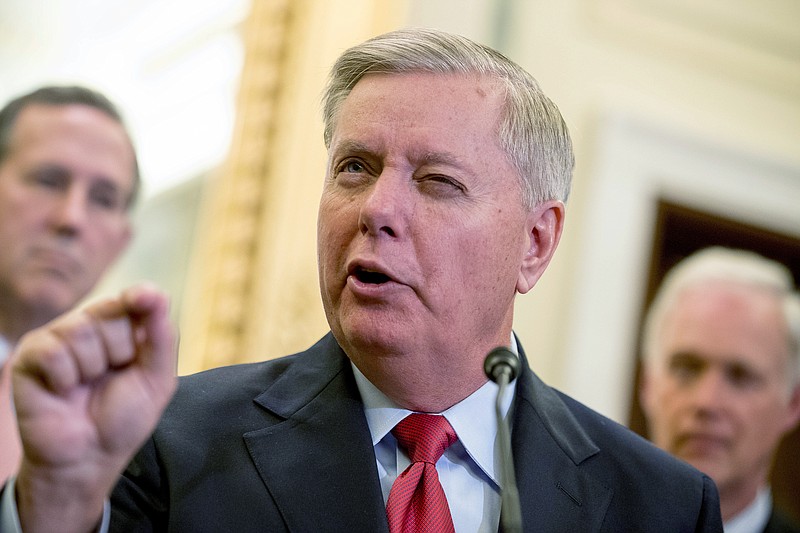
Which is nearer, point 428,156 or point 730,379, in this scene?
point 428,156

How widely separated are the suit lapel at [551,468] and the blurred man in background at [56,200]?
130 centimetres

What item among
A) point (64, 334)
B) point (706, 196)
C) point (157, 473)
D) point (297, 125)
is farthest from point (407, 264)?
point (706, 196)

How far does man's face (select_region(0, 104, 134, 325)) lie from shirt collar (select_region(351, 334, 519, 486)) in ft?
3.65

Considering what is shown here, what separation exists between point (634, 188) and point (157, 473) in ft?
9.38

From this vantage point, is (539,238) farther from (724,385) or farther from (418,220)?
(724,385)

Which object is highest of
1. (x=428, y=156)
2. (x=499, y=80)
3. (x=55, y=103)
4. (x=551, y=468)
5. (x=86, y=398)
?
(x=499, y=80)

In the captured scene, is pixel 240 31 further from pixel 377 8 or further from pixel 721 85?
pixel 721 85

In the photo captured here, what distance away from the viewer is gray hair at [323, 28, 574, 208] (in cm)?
206

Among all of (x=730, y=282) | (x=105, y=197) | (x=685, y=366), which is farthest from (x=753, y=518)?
(x=105, y=197)

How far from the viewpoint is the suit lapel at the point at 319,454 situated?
1.81m

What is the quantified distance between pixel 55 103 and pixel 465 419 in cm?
164

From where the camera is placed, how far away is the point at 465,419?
202 cm

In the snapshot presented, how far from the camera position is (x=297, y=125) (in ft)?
13.1

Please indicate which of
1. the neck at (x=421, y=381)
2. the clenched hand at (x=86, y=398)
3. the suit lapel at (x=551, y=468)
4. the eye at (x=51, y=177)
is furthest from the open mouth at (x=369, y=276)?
the eye at (x=51, y=177)
